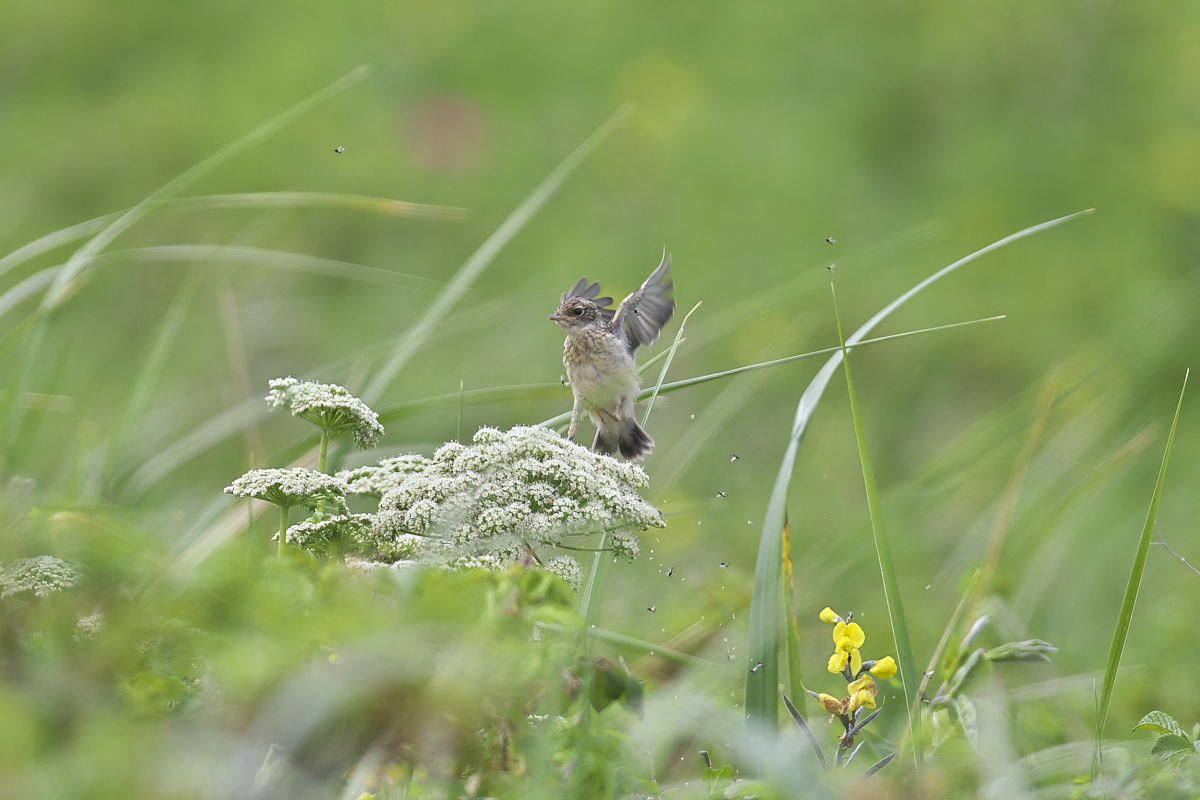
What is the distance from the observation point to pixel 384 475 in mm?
→ 1650

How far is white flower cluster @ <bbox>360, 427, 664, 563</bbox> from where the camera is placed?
1439 mm

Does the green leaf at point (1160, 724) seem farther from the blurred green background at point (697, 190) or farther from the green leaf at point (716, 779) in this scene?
the blurred green background at point (697, 190)

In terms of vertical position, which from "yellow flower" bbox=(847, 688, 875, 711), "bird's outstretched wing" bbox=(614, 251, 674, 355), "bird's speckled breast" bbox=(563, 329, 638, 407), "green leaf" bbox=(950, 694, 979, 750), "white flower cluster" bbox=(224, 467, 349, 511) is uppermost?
"bird's outstretched wing" bbox=(614, 251, 674, 355)

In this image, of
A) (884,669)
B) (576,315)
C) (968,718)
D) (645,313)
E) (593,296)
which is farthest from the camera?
(593,296)

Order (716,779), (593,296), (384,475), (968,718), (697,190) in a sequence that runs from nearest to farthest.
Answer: (716,779), (968,718), (384,475), (593,296), (697,190)

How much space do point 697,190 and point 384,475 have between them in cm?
480

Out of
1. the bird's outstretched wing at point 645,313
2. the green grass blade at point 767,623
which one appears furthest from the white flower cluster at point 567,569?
the bird's outstretched wing at point 645,313

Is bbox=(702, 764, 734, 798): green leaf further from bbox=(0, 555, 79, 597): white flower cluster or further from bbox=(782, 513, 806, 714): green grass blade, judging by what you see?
bbox=(0, 555, 79, 597): white flower cluster

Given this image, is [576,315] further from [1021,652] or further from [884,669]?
[1021,652]

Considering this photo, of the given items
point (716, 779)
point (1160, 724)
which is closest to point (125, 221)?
point (716, 779)

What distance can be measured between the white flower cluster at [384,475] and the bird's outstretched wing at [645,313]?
2.73 feet

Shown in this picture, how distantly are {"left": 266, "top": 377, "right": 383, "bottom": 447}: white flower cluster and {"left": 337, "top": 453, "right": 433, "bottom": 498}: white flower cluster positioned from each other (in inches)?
1.7

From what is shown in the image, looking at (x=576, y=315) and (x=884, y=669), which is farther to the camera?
(x=576, y=315)

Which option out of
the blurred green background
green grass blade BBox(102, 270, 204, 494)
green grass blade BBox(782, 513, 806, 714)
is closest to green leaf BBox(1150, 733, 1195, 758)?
green grass blade BBox(782, 513, 806, 714)
